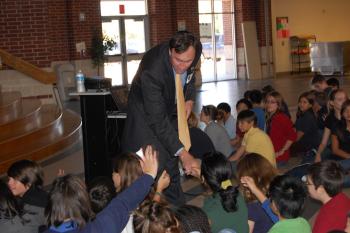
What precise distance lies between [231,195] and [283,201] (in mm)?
394

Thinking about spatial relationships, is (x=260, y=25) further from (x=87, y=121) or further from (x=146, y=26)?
(x=87, y=121)

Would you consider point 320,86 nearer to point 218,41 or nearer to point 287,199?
point 287,199

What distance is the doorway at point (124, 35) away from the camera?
694 inches

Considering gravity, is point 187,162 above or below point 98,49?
below

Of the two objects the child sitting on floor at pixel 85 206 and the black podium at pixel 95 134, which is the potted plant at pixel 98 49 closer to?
the black podium at pixel 95 134

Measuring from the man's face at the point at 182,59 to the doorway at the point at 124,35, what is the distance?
45.8 ft

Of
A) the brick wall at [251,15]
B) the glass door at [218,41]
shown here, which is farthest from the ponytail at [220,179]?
the brick wall at [251,15]

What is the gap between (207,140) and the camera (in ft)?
20.0

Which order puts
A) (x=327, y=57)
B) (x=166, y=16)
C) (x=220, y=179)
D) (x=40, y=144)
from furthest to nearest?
(x=327, y=57) → (x=166, y=16) → (x=40, y=144) → (x=220, y=179)

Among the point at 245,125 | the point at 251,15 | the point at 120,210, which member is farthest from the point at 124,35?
the point at 120,210

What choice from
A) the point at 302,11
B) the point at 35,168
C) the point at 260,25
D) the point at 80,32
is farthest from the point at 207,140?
the point at 302,11

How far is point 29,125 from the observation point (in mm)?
9062

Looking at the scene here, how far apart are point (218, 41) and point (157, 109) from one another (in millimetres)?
17599

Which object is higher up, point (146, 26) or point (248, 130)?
point (146, 26)
